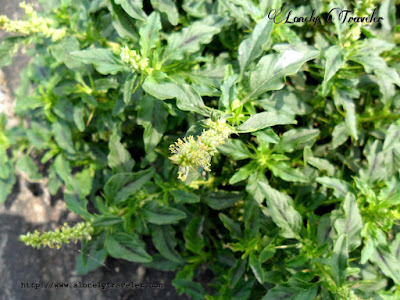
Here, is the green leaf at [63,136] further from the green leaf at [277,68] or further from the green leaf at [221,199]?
the green leaf at [277,68]

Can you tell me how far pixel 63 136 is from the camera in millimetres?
2336

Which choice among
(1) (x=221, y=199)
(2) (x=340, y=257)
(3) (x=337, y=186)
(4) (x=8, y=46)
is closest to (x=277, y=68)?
(3) (x=337, y=186)

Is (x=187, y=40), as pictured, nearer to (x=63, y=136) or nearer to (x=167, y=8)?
(x=167, y=8)

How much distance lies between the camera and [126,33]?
1696mm

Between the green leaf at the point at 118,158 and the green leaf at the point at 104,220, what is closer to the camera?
the green leaf at the point at 104,220

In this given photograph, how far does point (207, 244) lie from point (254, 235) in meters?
0.64

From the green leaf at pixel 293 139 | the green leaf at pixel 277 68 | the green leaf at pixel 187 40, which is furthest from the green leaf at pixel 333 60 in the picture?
the green leaf at pixel 187 40

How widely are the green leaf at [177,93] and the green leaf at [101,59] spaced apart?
0.21 meters

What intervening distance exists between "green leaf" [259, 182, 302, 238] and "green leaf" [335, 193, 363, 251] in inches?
8.5

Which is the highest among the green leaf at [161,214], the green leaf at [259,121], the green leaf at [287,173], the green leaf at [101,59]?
the green leaf at [101,59]

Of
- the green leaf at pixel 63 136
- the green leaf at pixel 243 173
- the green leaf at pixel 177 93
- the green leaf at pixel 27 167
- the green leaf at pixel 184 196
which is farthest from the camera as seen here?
the green leaf at pixel 27 167

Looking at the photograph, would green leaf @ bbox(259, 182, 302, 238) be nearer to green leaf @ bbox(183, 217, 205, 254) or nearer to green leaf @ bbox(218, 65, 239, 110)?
green leaf @ bbox(218, 65, 239, 110)

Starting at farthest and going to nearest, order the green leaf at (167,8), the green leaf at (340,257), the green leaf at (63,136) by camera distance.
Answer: the green leaf at (63,136) → the green leaf at (167,8) → the green leaf at (340,257)

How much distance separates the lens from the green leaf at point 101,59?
1.55 metres
